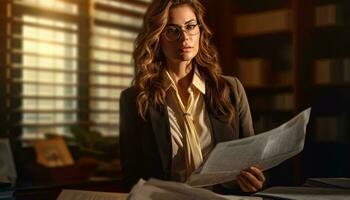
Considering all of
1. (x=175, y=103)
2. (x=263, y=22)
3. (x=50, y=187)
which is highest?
(x=263, y=22)

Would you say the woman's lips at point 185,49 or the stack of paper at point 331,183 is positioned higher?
the woman's lips at point 185,49

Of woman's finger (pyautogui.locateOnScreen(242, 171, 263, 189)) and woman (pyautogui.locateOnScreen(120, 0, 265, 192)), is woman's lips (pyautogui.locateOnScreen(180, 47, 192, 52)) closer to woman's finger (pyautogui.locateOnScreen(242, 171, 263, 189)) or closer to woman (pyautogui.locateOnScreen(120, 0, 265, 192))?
woman (pyautogui.locateOnScreen(120, 0, 265, 192))

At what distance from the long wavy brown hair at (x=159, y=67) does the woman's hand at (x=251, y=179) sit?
256 millimetres

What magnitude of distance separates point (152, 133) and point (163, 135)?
3 cm

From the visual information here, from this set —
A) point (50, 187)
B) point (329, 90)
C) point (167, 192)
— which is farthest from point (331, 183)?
point (329, 90)

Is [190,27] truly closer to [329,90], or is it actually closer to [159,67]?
[159,67]

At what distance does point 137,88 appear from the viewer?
126 centimetres

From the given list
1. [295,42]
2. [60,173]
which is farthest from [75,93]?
[295,42]

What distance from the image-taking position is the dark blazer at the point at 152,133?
47.0 inches

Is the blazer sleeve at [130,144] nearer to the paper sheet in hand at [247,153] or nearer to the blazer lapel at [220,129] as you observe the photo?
the blazer lapel at [220,129]

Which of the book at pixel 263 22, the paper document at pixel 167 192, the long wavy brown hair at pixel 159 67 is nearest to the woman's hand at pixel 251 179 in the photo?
the paper document at pixel 167 192

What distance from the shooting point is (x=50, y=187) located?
187 cm

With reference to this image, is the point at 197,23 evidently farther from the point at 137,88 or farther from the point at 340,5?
the point at 340,5

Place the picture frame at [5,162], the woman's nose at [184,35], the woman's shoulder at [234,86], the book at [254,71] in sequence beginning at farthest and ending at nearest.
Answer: the book at [254,71], the picture frame at [5,162], the woman's shoulder at [234,86], the woman's nose at [184,35]
